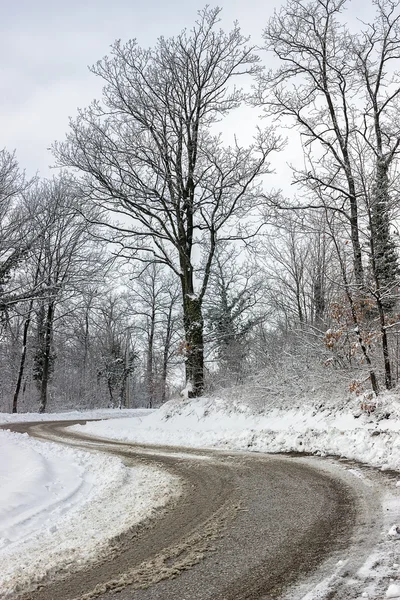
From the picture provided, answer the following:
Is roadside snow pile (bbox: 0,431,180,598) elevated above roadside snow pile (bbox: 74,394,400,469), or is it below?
below

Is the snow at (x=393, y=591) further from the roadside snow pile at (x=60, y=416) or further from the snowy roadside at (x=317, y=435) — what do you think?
the roadside snow pile at (x=60, y=416)

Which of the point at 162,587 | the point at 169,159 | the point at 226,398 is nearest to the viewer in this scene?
the point at 162,587

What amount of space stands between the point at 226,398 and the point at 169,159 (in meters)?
10.5

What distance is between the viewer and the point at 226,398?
15.7 m

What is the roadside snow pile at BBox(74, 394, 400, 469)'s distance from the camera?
858 centimetres

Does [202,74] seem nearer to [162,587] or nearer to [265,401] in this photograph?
[265,401]

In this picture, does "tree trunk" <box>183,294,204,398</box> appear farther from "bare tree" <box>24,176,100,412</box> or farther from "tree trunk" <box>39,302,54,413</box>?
"tree trunk" <box>39,302,54,413</box>

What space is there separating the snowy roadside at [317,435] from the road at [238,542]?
16 centimetres

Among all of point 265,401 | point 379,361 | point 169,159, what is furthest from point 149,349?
point 379,361

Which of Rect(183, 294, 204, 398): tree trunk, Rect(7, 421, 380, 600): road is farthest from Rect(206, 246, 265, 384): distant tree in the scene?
Rect(7, 421, 380, 600): road

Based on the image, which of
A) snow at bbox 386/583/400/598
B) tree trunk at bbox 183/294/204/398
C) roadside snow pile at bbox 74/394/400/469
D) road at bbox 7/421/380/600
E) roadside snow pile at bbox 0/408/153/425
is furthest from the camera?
roadside snow pile at bbox 0/408/153/425

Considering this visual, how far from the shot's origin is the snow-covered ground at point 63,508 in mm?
4246

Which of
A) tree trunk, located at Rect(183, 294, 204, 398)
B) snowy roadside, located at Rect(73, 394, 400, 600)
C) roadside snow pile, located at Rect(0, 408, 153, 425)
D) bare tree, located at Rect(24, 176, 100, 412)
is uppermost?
bare tree, located at Rect(24, 176, 100, 412)

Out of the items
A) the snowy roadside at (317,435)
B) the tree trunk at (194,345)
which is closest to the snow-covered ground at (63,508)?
the snowy roadside at (317,435)
